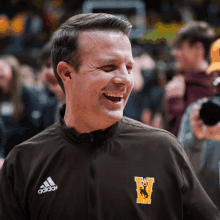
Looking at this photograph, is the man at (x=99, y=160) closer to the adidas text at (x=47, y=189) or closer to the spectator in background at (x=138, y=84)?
the adidas text at (x=47, y=189)

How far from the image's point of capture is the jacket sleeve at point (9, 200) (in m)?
1.42

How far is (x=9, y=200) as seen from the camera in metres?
1.42

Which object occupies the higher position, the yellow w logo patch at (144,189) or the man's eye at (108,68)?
the man's eye at (108,68)

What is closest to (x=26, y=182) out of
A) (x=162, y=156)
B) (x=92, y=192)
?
(x=92, y=192)

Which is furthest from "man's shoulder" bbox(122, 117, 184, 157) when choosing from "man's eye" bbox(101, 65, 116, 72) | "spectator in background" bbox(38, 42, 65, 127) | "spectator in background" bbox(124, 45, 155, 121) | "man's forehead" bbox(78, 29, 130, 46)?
"spectator in background" bbox(124, 45, 155, 121)

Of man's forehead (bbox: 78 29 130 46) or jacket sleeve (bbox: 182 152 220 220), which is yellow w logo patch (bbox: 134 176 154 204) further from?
man's forehead (bbox: 78 29 130 46)

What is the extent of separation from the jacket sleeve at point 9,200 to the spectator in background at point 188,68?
179 centimetres

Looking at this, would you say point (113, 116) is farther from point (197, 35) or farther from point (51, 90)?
point (51, 90)

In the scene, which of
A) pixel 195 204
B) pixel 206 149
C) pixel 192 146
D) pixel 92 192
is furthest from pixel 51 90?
pixel 195 204

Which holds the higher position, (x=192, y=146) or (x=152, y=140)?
(x=152, y=140)

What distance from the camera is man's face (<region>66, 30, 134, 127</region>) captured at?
138cm

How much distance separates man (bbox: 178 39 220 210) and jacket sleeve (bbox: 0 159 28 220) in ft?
4.11

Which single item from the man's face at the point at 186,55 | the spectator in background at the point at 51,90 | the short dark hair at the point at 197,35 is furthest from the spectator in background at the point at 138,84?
the short dark hair at the point at 197,35

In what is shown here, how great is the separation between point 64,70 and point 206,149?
4.15ft
